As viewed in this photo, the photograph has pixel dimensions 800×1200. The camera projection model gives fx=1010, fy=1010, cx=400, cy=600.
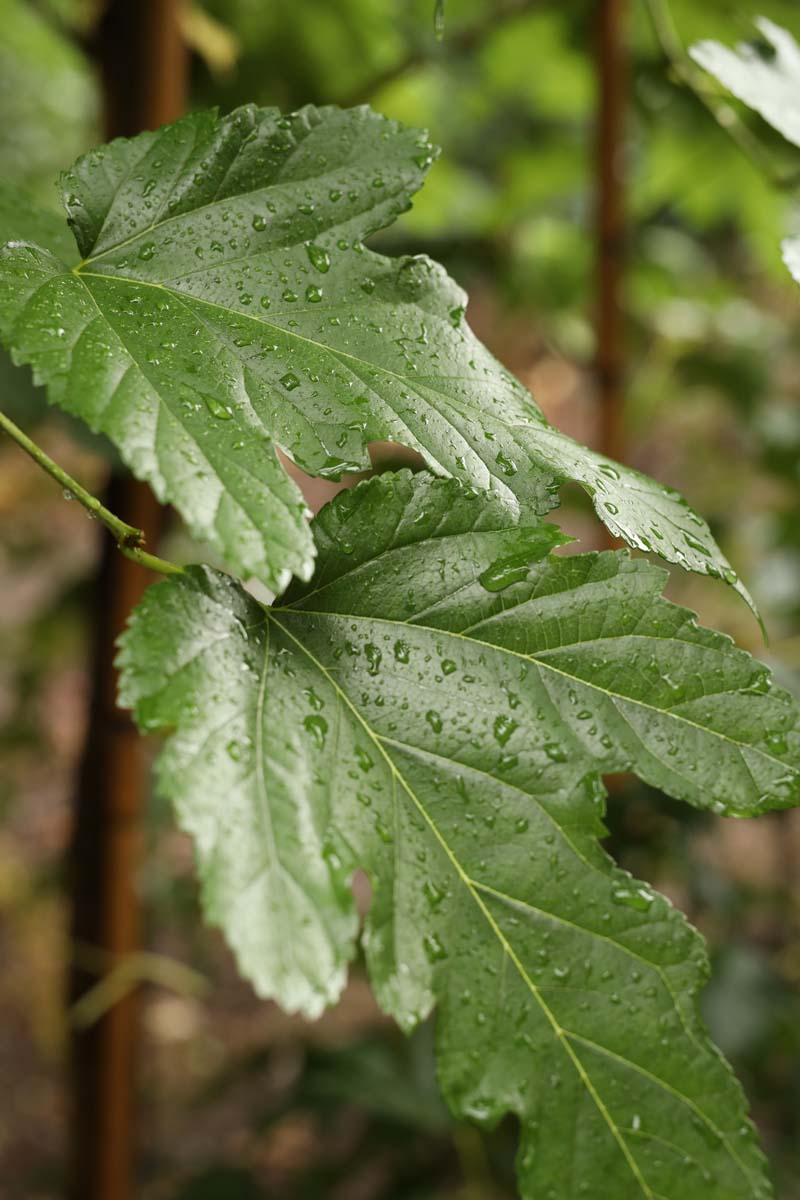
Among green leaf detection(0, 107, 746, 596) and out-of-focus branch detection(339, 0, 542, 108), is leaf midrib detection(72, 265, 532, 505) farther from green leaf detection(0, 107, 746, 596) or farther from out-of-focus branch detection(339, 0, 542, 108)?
out-of-focus branch detection(339, 0, 542, 108)

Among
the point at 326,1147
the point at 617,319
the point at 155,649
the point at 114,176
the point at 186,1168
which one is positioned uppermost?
the point at 114,176

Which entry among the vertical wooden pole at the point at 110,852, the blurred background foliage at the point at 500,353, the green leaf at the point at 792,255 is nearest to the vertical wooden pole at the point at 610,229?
the blurred background foliage at the point at 500,353

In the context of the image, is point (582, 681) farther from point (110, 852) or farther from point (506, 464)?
point (110, 852)

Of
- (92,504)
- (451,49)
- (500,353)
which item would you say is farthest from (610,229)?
(92,504)

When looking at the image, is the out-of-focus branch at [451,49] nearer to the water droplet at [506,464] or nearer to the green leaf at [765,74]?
the green leaf at [765,74]

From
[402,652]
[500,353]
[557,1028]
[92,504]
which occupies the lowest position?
[500,353]

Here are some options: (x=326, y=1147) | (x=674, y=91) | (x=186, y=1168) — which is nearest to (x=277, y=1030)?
(x=326, y=1147)

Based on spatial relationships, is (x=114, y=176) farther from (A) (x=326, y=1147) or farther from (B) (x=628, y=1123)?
(A) (x=326, y=1147)
